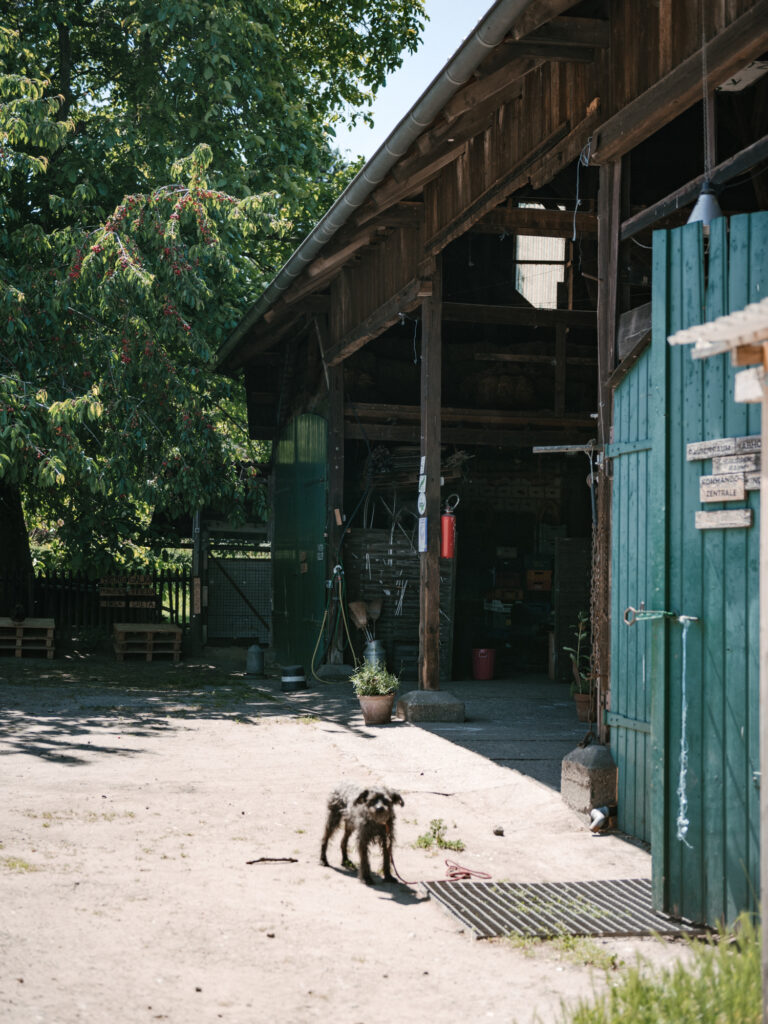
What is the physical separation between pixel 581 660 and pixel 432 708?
407cm

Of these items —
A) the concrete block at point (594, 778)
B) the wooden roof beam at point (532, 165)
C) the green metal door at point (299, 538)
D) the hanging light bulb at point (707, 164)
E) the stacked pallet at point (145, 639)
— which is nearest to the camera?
the hanging light bulb at point (707, 164)

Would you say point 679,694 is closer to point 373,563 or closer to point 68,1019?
point 68,1019

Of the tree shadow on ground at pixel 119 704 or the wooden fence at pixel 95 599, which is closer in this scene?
the tree shadow on ground at pixel 119 704

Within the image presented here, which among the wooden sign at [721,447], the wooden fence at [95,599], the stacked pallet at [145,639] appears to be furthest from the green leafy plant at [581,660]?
the wooden fence at [95,599]

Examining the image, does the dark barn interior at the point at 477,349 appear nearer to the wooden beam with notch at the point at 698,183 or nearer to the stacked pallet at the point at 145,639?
the wooden beam with notch at the point at 698,183

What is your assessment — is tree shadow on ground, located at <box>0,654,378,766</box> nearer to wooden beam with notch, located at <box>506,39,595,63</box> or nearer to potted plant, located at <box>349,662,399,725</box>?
potted plant, located at <box>349,662,399,725</box>

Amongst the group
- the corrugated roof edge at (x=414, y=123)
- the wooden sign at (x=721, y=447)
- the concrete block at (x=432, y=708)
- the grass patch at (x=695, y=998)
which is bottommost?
the concrete block at (x=432, y=708)

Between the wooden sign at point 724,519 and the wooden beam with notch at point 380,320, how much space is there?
23.4 feet

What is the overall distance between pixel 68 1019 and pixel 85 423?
12235mm

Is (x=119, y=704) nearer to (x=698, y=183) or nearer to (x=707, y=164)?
(x=698, y=183)

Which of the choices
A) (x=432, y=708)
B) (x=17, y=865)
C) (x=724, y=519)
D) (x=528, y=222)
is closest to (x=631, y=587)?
(x=724, y=519)

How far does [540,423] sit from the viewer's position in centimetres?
1523

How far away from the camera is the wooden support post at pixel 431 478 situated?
11.6m

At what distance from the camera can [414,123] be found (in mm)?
8719
